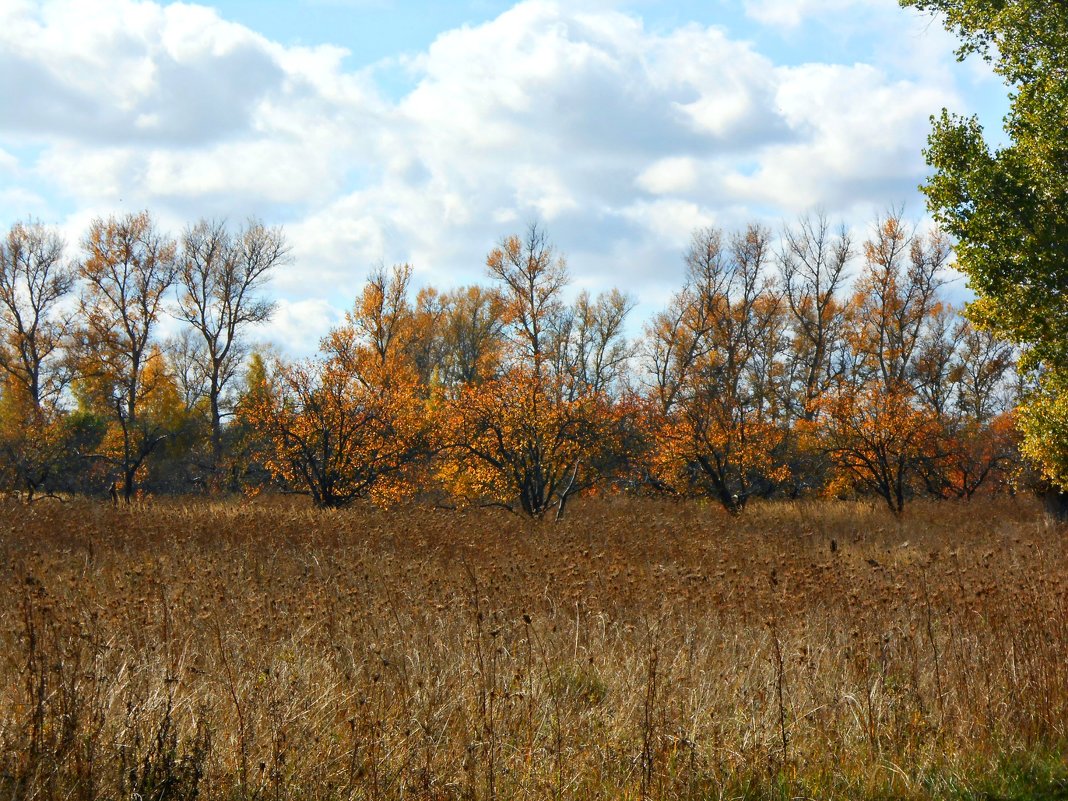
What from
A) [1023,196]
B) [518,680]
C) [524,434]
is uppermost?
[1023,196]

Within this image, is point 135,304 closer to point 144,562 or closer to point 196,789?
point 144,562

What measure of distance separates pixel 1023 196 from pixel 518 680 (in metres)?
11.9

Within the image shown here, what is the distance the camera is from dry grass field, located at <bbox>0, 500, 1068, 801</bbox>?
4.52 metres

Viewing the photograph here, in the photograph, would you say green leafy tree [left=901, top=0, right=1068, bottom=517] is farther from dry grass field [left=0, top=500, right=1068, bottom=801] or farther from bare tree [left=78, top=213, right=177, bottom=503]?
bare tree [left=78, top=213, right=177, bottom=503]

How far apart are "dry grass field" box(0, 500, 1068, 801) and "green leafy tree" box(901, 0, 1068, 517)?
4527 millimetres

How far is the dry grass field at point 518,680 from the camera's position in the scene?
452 cm

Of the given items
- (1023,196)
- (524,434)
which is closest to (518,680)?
(1023,196)

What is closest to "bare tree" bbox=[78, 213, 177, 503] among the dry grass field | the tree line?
the tree line

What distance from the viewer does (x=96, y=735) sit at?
4246 mm

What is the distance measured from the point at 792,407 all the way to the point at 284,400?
20520 mm

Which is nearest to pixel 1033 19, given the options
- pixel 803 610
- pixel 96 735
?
pixel 803 610

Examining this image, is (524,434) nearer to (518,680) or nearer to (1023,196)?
(1023,196)

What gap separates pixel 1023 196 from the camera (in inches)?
538

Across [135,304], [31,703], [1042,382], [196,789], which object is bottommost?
[196,789]
